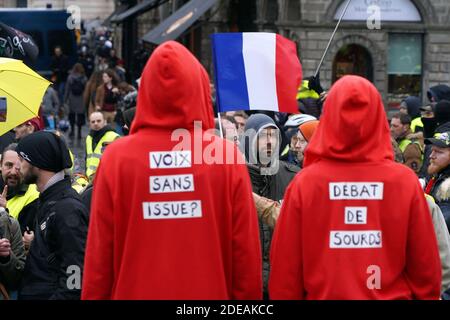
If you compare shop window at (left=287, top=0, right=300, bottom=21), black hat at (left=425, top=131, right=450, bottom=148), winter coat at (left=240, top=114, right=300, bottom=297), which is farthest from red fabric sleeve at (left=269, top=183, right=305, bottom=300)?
shop window at (left=287, top=0, right=300, bottom=21)

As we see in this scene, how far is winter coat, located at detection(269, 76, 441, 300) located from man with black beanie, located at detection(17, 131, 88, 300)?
1.16 metres

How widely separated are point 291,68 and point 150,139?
12.5ft

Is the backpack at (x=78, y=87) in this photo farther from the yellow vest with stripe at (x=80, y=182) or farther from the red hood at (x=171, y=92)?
the red hood at (x=171, y=92)

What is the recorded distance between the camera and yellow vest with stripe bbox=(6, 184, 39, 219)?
23.2 feet

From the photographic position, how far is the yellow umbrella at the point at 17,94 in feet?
26.6

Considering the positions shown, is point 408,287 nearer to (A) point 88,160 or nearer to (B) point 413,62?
(A) point 88,160

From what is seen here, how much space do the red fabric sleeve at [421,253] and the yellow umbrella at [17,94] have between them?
13.5 ft

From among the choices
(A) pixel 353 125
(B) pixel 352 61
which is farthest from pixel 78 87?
(A) pixel 353 125

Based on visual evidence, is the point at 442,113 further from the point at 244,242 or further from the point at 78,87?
the point at 78,87

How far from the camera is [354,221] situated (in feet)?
14.7

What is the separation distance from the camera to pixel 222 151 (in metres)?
4.54

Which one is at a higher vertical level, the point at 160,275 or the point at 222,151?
the point at 222,151

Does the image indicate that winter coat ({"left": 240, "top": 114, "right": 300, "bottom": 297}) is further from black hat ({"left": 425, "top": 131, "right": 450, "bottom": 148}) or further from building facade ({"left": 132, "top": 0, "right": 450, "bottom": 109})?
building facade ({"left": 132, "top": 0, "right": 450, "bottom": 109})

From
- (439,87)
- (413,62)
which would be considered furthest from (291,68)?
(413,62)
